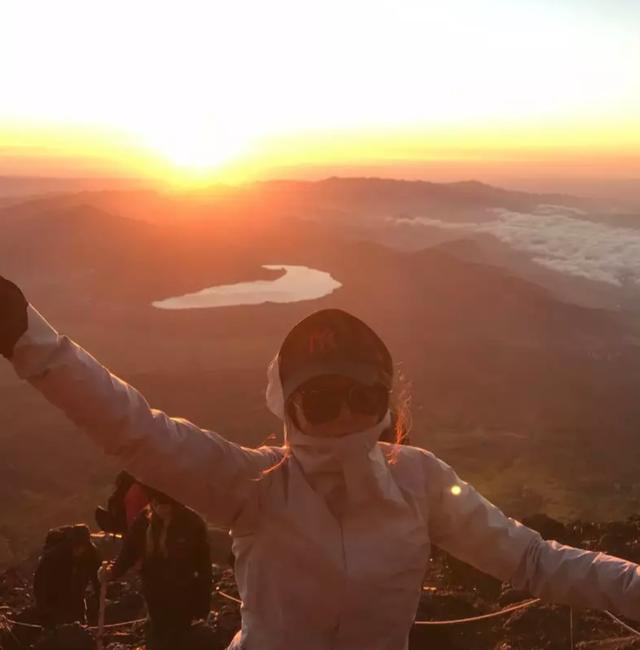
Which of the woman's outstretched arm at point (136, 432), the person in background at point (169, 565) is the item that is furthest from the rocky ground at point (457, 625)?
the woman's outstretched arm at point (136, 432)

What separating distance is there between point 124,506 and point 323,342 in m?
4.28

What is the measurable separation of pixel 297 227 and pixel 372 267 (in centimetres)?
4174

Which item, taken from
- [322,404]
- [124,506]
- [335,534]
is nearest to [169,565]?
[124,506]

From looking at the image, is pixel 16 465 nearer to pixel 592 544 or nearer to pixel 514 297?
pixel 592 544

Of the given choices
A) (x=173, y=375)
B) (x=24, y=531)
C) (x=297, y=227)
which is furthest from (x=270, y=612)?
(x=297, y=227)

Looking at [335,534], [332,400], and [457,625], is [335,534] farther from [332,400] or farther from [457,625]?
[457,625]

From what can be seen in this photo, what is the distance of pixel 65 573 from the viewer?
6371 millimetres

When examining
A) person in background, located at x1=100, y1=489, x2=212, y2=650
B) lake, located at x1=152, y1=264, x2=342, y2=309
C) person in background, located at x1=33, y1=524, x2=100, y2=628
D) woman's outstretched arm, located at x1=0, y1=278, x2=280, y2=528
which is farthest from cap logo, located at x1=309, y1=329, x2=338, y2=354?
lake, located at x1=152, y1=264, x2=342, y2=309

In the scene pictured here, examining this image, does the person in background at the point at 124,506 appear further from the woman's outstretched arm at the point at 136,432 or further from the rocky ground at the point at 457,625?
the woman's outstretched arm at the point at 136,432

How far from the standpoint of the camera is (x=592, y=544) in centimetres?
1117

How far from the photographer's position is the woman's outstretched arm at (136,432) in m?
1.88

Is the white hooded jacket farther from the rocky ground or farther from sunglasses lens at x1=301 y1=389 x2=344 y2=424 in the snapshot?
the rocky ground

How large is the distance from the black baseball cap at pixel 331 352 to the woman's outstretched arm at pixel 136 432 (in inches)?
11.1

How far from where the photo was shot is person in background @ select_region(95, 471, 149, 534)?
580cm
